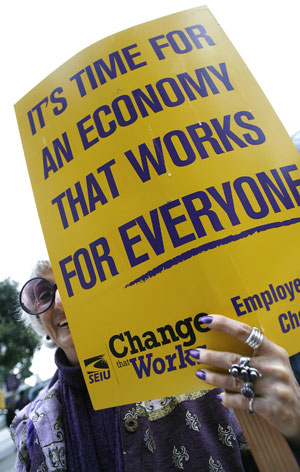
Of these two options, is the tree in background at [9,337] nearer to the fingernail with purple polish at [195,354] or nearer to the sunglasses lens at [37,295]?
the sunglasses lens at [37,295]

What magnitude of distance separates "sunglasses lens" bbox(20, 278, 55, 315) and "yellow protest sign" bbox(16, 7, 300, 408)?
70 centimetres

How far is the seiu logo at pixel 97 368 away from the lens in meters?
0.86

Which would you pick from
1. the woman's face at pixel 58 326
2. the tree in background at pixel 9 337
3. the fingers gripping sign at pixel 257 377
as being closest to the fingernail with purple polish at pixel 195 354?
the fingers gripping sign at pixel 257 377

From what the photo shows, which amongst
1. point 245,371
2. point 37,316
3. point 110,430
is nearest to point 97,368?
point 245,371

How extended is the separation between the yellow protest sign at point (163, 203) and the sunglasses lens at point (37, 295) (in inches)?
27.6

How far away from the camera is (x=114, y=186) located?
2.98 ft

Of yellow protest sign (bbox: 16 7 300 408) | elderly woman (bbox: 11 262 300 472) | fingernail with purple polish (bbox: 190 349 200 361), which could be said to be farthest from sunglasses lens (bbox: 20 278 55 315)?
fingernail with purple polish (bbox: 190 349 200 361)

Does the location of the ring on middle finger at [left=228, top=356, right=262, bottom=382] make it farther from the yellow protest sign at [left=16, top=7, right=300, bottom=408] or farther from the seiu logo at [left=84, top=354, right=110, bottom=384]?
the seiu logo at [left=84, top=354, right=110, bottom=384]

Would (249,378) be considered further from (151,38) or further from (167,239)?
(151,38)

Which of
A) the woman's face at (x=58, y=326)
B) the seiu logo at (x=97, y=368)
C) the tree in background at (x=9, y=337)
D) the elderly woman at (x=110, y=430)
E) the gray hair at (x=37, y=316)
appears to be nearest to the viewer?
the seiu logo at (x=97, y=368)

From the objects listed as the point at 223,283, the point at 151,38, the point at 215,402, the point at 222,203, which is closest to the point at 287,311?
the point at 223,283

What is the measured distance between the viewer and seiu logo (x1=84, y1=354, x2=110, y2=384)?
865mm

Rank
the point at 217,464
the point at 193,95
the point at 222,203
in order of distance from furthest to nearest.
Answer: the point at 217,464 → the point at 193,95 → the point at 222,203

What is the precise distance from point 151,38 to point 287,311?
0.93 metres
